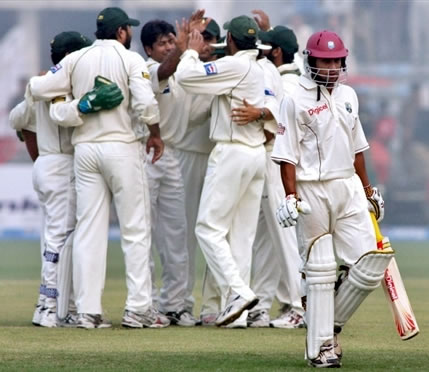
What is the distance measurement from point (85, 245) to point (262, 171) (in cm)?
127

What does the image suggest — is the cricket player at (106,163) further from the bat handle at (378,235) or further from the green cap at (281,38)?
the bat handle at (378,235)

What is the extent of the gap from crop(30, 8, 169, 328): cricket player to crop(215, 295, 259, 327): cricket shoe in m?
0.51

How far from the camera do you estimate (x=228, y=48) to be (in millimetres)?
8594

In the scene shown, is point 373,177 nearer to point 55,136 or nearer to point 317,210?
point 55,136

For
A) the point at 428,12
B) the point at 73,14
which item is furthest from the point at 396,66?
the point at 73,14

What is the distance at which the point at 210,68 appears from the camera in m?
8.28

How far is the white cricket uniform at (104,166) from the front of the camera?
828 centimetres

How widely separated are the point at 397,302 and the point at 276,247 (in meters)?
2.24

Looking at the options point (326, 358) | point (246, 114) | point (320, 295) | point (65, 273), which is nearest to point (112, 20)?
point (246, 114)

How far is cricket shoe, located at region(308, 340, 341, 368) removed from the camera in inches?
251

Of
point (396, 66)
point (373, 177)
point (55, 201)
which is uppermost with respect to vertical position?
point (55, 201)

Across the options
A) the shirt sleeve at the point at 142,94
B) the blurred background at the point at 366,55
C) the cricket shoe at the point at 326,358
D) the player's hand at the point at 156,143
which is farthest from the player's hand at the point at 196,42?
the blurred background at the point at 366,55

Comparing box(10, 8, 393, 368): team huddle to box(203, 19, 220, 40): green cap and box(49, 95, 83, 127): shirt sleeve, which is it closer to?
box(49, 95, 83, 127): shirt sleeve

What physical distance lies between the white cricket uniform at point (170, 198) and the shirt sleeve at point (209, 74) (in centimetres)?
46
